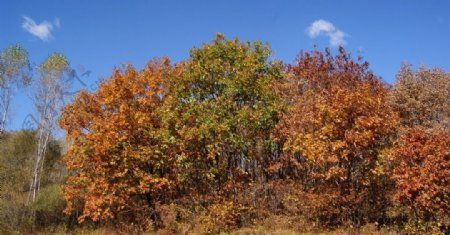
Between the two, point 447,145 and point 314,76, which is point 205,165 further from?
point 447,145

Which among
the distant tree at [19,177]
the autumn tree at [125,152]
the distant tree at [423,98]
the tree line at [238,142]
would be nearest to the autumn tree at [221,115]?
the tree line at [238,142]

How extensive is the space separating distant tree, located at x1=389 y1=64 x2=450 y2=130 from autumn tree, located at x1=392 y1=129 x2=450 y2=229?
18.8 feet

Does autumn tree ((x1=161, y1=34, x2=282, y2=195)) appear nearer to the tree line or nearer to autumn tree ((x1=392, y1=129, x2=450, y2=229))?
the tree line

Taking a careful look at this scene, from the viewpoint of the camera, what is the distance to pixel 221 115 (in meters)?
26.3

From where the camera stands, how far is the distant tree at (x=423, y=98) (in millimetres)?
26391

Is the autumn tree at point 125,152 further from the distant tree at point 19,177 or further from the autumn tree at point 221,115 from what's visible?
the distant tree at point 19,177

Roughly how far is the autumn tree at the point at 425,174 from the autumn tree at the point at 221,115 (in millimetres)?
8439

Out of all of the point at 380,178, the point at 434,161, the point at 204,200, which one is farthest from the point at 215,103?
the point at 434,161

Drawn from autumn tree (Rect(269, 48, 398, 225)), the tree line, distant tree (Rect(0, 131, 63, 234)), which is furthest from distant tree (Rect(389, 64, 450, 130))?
distant tree (Rect(0, 131, 63, 234))

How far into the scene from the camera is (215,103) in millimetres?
26734

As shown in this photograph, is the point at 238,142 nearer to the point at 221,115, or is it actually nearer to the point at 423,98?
the point at 221,115

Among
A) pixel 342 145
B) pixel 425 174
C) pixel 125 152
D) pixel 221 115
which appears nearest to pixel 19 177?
pixel 125 152

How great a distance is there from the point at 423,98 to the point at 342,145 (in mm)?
8492

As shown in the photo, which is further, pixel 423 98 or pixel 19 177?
pixel 19 177
